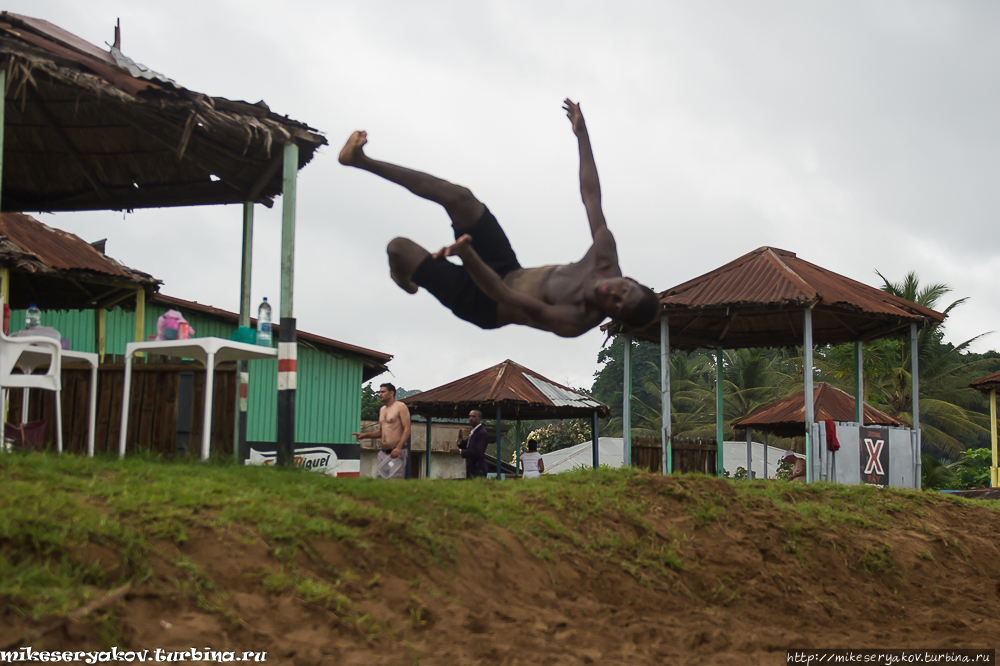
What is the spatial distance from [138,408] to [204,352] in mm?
1341

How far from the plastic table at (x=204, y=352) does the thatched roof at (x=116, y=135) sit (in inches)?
72.0

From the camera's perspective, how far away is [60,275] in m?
12.6

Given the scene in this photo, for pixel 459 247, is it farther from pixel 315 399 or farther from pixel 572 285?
pixel 315 399

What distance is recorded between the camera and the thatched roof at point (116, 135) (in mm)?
7168

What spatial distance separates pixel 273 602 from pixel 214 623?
0.39 meters

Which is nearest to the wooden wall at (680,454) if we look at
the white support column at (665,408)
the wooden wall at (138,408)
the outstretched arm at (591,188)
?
the white support column at (665,408)

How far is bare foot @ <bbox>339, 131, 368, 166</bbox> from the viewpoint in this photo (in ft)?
15.3

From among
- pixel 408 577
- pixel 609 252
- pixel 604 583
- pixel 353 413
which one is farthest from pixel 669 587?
pixel 353 413

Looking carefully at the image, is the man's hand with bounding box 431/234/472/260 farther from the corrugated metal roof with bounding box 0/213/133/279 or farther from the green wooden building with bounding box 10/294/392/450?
the green wooden building with bounding box 10/294/392/450

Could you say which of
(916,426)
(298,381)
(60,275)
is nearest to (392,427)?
(60,275)

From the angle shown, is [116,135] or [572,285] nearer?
[572,285]

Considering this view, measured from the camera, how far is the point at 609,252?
4742 mm

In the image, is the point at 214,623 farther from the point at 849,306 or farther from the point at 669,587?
the point at 849,306

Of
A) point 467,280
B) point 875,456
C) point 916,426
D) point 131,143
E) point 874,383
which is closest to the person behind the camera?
point 467,280
